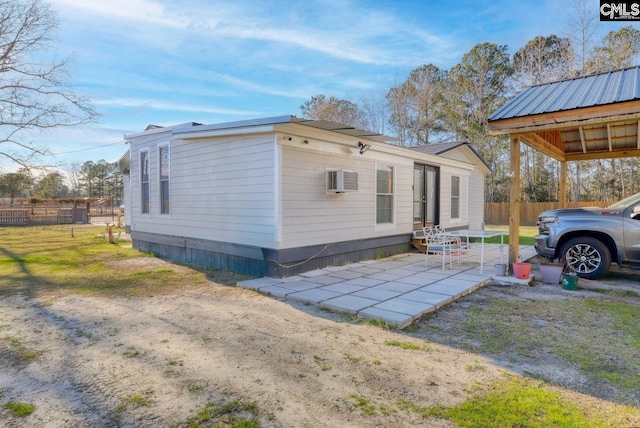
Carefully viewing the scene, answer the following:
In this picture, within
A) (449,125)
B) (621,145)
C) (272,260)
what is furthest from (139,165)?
(449,125)

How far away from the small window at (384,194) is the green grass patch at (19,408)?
634 cm

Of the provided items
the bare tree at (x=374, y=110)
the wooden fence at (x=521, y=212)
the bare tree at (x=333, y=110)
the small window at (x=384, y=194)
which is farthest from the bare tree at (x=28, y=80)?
the wooden fence at (x=521, y=212)

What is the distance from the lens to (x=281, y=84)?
1675 centimetres

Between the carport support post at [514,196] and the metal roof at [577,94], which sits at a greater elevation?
the metal roof at [577,94]

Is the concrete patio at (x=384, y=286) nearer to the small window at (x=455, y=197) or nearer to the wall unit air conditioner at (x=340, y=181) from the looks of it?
the wall unit air conditioner at (x=340, y=181)

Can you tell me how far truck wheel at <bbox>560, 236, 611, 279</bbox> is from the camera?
541cm

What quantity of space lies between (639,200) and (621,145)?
123 inches

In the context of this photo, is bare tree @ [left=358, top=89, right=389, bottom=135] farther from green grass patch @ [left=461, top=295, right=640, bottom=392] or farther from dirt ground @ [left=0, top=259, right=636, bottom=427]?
dirt ground @ [left=0, top=259, right=636, bottom=427]

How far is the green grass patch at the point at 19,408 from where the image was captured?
2.03m

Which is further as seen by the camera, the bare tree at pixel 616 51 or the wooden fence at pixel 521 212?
the wooden fence at pixel 521 212

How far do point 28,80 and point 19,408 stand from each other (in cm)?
1661

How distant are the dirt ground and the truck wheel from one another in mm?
3938

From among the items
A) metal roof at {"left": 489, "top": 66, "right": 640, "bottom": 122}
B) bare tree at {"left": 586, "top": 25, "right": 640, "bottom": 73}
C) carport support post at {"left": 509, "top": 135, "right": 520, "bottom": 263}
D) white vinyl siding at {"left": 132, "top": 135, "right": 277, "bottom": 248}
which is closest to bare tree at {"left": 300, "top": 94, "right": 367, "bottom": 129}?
bare tree at {"left": 586, "top": 25, "right": 640, "bottom": 73}

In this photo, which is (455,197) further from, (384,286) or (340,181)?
(384,286)
